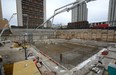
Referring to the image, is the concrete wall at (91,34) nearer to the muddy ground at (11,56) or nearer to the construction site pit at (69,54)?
the construction site pit at (69,54)

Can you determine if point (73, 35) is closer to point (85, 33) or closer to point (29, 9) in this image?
point (85, 33)

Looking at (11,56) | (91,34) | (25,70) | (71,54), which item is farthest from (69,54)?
(91,34)

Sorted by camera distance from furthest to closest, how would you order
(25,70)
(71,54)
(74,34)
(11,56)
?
(74,34)
(71,54)
(11,56)
(25,70)

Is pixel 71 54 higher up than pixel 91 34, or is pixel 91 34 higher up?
pixel 91 34

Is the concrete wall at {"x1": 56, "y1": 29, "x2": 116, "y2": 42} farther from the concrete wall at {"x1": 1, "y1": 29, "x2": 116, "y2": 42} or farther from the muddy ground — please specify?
the muddy ground

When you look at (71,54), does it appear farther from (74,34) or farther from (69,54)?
(74,34)

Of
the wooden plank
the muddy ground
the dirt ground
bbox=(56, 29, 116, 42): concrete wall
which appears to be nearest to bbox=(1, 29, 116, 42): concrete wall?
bbox=(56, 29, 116, 42): concrete wall

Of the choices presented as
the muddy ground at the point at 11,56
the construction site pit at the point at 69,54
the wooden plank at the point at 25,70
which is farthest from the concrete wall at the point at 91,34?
the wooden plank at the point at 25,70

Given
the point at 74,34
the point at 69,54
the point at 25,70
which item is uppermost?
the point at 74,34

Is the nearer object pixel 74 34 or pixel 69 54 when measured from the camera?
pixel 69 54

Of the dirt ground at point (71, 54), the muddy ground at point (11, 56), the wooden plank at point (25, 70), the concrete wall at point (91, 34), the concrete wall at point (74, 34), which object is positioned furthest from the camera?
the concrete wall at point (74, 34)

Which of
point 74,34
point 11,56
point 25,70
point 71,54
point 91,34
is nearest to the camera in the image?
point 25,70

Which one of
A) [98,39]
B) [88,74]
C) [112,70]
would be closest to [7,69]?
[88,74]

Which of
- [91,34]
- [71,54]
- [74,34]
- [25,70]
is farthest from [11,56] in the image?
[74,34]
